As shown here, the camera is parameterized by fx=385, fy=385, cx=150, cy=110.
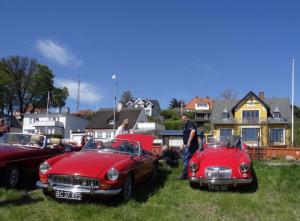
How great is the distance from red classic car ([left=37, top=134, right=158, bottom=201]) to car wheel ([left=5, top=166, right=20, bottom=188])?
3.41ft

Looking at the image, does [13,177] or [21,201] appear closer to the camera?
[21,201]

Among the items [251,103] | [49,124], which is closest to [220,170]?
[251,103]

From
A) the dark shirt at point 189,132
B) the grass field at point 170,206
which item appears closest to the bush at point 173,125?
the dark shirt at point 189,132

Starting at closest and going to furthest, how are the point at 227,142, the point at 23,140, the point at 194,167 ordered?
the point at 194,167 → the point at 23,140 → the point at 227,142

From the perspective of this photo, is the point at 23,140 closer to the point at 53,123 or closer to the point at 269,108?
the point at 269,108

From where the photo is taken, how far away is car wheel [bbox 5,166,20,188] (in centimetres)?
827

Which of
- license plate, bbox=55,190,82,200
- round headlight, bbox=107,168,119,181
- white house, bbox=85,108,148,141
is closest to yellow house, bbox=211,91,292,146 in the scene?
white house, bbox=85,108,148,141

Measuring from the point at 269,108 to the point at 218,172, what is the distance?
49033mm

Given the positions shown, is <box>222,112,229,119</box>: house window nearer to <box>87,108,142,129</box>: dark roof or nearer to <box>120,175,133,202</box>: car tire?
<box>87,108,142,129</box>: dark roof

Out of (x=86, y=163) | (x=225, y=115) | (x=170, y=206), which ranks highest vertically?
(x=225, y=115)

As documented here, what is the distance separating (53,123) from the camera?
64938 millimetres

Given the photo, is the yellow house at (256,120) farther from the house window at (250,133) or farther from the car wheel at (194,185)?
the car wheel at (194,185)

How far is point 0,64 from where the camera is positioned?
66.4 metres

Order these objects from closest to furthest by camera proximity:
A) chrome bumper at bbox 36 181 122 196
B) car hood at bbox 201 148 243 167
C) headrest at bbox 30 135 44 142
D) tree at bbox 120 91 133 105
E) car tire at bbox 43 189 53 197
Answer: chrome bumper at bbox 36 181 122 196
car tire at bbox 43 189 53 197
car hood at bbox 201 148 243 167
headrest at bbox 30 135 44 142
tree at bbox 120 91 133 105
